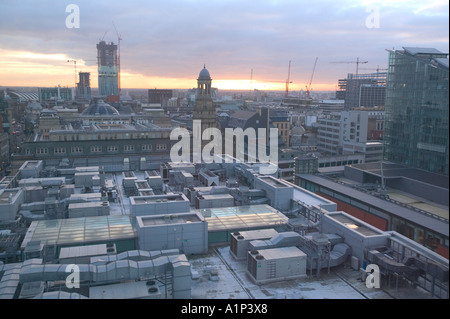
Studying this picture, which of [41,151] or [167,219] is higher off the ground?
[41,151]

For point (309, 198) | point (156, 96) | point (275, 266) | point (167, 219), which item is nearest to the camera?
point (275, 266)

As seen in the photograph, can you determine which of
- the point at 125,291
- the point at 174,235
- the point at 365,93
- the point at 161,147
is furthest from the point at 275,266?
the point at 365,93

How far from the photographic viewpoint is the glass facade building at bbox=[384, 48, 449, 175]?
28.0 metres

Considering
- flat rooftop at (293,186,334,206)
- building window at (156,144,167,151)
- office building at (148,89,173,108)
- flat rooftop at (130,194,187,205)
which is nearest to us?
flat rooftop at (130,194,187,205)

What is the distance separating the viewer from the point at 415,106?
31.2m

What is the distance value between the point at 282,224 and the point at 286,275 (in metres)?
4.53

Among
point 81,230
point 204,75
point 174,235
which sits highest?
point 204,75

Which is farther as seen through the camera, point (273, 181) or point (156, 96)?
point (156, 96)

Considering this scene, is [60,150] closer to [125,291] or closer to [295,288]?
[125,291]

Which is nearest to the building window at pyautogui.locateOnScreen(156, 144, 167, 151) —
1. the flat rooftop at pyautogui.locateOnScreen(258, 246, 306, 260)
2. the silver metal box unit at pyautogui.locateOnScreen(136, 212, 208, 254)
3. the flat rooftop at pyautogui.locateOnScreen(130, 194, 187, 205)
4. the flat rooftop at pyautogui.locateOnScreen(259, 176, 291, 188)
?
the flat rooftop at pyautogui.locateOnScreen(259, 176, 291, 188)

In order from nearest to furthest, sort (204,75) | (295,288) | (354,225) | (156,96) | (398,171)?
(295,288)
(354,225)
(398,171)
(204,75)
(156,96)

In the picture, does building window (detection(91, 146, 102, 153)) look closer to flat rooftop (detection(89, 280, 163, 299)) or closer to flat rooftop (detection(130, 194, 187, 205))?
flat rooftop (detection(130, 194, 187, 205))
